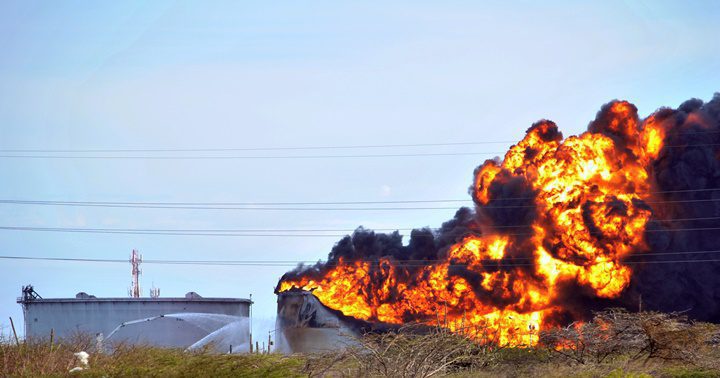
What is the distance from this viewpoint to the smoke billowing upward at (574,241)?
7656 cm

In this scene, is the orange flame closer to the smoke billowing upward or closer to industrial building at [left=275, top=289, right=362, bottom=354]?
the smoke billowing upward

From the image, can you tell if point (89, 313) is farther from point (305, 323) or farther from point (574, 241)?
point (574, 241)

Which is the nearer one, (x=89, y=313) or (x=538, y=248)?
(x=89, y=313)

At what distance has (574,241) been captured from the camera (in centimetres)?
7600

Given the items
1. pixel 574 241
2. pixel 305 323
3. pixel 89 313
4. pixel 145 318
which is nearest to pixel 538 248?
pixel 574 241

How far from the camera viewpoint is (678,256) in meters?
78.6

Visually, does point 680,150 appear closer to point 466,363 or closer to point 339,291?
point 339,291

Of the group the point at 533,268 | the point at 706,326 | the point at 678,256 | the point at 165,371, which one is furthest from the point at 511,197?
the point at 165,371

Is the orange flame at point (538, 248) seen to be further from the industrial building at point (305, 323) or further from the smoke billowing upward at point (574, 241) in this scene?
the industrial building at point (305, 323)

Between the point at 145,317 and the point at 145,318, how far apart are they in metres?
0.58

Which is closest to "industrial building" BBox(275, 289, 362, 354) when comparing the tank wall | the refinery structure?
the refinery structure

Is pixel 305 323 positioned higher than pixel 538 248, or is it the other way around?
pixel 538 248

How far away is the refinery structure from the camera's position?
72750 mm

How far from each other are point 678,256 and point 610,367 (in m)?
42.6
